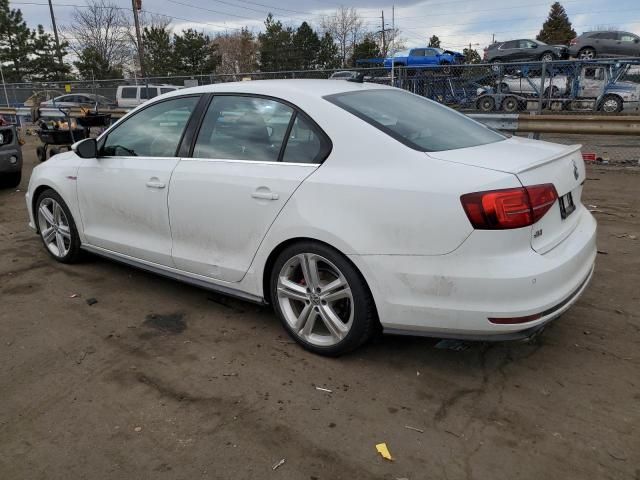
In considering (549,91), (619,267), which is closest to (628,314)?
(619,267)

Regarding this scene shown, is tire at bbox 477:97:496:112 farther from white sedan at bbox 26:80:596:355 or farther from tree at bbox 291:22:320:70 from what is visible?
tree at bbox 291:22:320:70

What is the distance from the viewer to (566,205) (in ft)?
9.95

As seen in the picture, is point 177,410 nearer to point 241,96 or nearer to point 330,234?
point 330,234

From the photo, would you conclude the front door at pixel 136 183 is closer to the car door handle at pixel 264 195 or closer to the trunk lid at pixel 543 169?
the car door handle at pixel 264 195

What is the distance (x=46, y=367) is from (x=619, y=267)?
442cm

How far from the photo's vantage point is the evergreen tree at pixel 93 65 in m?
48.3

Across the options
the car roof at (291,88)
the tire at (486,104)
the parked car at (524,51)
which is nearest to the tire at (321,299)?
the car roof at (291,88)

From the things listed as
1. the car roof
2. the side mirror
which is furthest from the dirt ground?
the car roof

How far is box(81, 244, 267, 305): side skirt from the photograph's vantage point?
11.7ft

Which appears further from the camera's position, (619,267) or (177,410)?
(619,267)

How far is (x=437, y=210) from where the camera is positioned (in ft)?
8.73

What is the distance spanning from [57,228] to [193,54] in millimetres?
53406

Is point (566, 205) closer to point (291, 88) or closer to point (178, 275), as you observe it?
point (291, 88)

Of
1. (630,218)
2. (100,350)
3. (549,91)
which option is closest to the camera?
(100,350)
